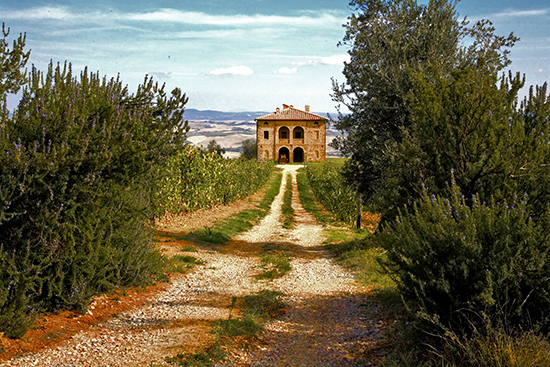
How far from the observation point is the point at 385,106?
11.8 meters

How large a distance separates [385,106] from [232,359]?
27.7ft

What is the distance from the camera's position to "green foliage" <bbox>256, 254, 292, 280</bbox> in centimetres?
1080

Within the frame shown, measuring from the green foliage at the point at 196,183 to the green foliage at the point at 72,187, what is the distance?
7.44 meters

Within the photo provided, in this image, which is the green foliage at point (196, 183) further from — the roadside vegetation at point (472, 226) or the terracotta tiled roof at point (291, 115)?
the terracotta tiled roof at point (291, 115)

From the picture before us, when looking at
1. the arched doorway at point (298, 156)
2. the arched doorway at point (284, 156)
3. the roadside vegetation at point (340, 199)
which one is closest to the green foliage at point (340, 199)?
the roadside vegetation at point (340, 199)

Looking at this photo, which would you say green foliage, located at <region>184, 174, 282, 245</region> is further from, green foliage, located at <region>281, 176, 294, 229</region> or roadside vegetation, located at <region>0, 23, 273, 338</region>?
roadside vegetation, located at <region>0, 23, 273, 338</region>

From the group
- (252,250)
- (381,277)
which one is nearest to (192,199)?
(252,250)

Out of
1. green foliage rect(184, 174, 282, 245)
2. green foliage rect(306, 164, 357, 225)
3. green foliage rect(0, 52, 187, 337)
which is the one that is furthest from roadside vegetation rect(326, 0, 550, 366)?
green foliage rect(306, 164, 357, 225)

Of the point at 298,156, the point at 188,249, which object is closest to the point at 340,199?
the point at 188,249

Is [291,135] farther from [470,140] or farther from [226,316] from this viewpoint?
[470,140]

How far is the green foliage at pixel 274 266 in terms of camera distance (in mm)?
10805

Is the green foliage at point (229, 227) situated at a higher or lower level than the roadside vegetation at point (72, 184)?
lower

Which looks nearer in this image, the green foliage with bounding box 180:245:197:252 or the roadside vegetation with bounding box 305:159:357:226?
the green foliage with bounding box 180:245:197:252

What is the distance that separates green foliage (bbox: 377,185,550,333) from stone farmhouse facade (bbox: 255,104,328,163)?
205ft
